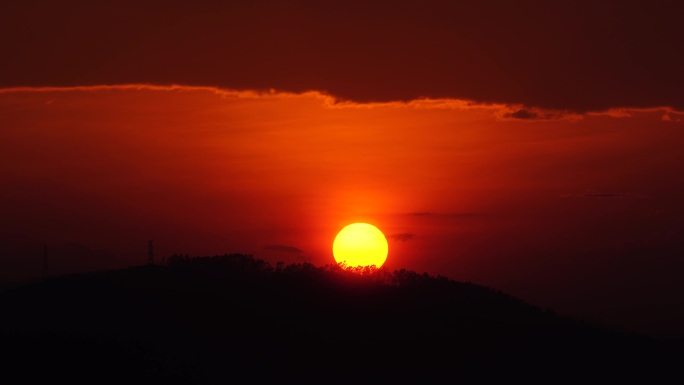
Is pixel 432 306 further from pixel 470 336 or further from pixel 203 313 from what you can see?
pixel 203 313

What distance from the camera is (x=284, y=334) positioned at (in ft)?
94.0

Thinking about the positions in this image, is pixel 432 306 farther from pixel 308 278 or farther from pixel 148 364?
pixel 148 364

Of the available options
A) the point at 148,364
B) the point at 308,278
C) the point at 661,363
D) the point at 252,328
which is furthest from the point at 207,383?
the point at 661,363

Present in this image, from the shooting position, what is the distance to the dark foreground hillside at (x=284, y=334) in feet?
83.6

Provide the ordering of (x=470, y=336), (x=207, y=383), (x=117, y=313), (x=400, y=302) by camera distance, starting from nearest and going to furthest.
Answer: (x=207, y=383), (x=117, y=313), (x=470, y=336), (x=400, y=302)

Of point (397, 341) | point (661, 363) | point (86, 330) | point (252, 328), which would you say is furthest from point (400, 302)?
point (86, 330)

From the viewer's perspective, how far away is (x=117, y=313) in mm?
28500

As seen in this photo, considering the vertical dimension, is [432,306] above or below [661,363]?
above

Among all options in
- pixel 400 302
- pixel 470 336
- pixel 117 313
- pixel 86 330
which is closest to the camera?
pixel 86 330

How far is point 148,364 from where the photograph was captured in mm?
25156

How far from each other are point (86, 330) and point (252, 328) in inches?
198

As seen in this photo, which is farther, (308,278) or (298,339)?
(308,278)

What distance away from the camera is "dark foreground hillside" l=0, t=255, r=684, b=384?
2547cm

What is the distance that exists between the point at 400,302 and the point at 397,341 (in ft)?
11.3
